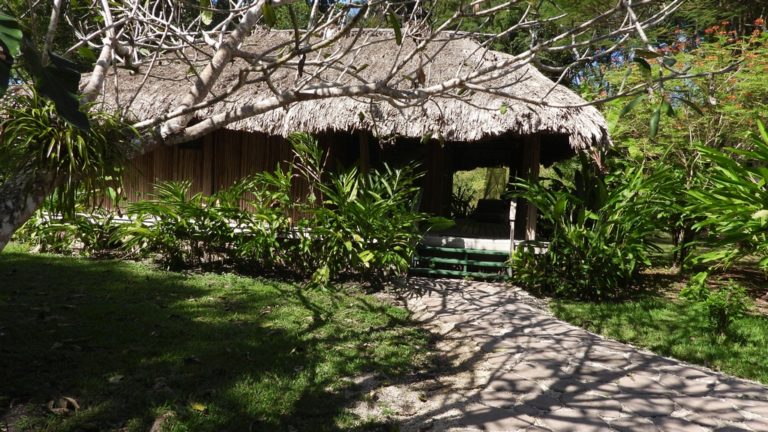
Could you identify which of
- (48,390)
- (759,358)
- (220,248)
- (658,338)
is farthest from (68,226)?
(759,358)

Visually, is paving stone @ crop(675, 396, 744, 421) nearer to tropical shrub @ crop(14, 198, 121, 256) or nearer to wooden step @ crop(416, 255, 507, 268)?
wooden step @ crop(416, 255, 507, 268)

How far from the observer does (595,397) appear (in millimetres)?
3924

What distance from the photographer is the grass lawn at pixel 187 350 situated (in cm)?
337

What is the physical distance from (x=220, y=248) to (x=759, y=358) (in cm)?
648

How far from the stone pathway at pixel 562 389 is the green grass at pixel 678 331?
33 centimetres

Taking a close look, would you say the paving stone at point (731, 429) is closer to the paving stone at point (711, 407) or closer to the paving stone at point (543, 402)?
the paving stone at point (711, 407)

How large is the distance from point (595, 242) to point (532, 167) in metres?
1.81

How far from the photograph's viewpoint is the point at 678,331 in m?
5.77

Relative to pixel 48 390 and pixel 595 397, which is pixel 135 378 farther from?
pixel 595 397

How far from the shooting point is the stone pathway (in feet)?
11.7

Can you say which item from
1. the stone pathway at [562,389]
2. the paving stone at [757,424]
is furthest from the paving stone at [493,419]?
the paving stone at [757,424]

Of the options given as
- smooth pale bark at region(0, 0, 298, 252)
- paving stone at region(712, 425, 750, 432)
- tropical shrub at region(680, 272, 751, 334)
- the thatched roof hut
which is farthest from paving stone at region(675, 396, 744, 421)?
smooth pale bark at region(0, 0, 298, 252)

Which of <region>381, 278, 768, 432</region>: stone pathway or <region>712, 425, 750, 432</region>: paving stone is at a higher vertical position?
<region>381, 278, 768, 432</region>: stone pathway

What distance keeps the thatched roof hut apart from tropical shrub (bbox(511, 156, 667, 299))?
2.56 feet
